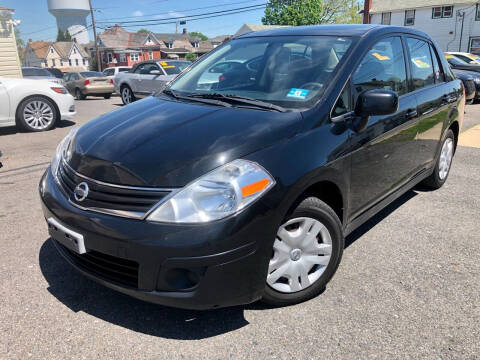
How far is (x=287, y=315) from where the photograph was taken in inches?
98.0

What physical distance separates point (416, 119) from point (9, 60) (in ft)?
52.9

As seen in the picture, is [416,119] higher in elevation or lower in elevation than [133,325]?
higher

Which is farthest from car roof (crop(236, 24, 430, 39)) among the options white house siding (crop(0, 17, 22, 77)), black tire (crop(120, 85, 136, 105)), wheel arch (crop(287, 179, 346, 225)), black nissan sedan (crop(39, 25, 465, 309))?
white house siding (crop(0, 17, 22, 77))

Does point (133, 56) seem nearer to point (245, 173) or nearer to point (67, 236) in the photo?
point (67, 236)

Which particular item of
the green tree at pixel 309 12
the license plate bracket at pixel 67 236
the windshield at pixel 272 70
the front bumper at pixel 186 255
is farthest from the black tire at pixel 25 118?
the green tree at pixel 309 12

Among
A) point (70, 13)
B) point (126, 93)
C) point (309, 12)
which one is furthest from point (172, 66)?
point (70, 13)

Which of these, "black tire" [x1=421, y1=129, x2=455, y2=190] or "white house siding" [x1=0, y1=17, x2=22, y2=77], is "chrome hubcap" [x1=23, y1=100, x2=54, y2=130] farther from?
"white house siding" [x1=0, y1=17, x2=22, y2=77]

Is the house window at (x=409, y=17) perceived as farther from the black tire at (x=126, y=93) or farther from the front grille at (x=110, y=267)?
the front grille at (x=110, y=267)

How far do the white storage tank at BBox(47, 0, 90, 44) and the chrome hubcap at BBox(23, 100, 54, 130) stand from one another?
115 metres

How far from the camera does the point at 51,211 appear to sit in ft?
8.18

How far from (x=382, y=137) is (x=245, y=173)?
56.0 inches

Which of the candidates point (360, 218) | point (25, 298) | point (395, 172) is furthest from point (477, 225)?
point (25, 298)

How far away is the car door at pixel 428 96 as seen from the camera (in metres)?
3.74

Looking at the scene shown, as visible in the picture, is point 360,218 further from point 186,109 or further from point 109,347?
point 109,347
